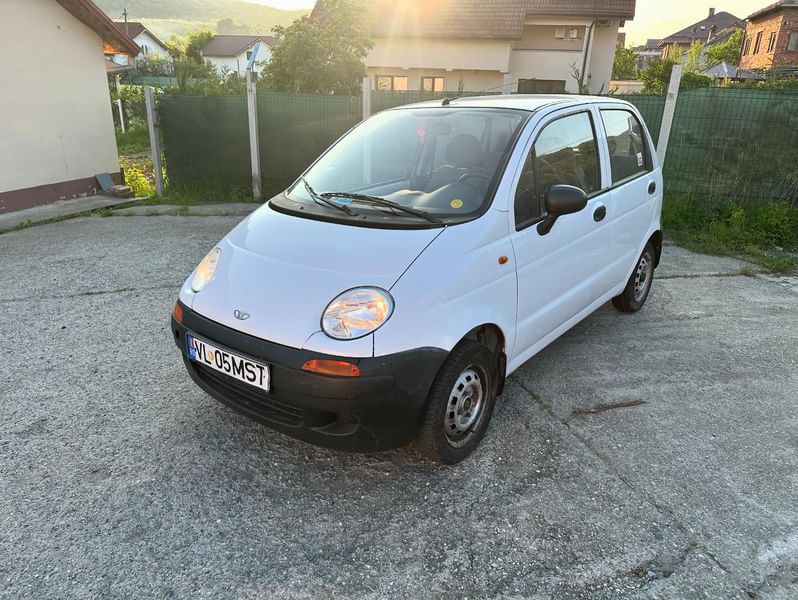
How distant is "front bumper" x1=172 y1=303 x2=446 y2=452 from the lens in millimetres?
2391

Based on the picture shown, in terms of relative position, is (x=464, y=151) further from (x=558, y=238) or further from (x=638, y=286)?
(x=638, y=286)

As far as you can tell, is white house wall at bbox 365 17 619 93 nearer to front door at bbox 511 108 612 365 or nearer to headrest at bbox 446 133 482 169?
front door at bbox 511 108 612 365

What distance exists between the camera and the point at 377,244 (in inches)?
107

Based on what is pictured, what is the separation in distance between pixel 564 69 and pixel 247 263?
27.0 meters

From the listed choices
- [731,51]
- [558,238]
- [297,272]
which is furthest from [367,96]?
[731,51]

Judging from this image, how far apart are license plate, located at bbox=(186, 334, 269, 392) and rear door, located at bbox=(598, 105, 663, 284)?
2.73 m

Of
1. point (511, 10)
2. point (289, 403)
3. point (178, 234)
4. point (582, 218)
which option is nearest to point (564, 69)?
point (511, 10)

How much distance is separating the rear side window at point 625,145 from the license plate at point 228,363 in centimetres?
286

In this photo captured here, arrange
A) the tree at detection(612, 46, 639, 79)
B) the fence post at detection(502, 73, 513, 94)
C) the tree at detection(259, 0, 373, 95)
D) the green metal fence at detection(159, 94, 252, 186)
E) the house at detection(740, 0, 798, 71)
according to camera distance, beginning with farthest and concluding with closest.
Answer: the tree at detection(612, 46, 639, 79), the house at detection(740, 0, 798, 71), the tree at detection(259, 0, 373, 95), the fence post at detection(502, 73, 513, 94), the green metal fence at detection(159, 94, 252, 186)

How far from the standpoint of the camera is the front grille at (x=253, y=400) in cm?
258

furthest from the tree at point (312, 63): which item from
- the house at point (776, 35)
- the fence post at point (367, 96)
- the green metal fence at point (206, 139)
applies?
the house at point (776, 35)

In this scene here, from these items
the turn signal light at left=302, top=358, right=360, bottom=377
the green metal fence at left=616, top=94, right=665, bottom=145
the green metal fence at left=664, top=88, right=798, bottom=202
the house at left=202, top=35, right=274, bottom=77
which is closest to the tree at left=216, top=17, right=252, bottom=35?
the house at left=202, top=35, right=274, bottom=77

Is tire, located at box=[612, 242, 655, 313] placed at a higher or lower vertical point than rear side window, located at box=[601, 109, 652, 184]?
lower

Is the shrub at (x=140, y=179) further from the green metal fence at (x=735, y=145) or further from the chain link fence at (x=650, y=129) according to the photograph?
the green metal fence at (x=735, y=145)
